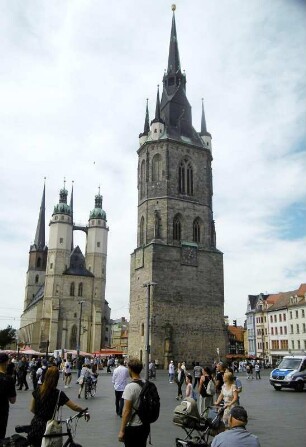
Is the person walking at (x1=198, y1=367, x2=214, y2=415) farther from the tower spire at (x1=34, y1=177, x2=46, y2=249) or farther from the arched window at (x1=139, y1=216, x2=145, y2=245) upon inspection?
the tower spire at (x1=34, y1=177, x2=46, y2=249)

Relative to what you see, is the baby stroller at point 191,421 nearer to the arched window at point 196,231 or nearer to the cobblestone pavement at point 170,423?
the cobblestone pavement at point 170,423

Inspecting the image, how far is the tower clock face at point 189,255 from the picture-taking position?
160 ft

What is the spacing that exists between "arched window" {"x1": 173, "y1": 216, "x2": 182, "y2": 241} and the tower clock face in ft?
5.66

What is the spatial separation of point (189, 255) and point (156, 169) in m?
10.6

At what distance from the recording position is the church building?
74812 mm

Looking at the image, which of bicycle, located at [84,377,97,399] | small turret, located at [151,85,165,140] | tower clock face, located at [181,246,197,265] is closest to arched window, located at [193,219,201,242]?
tower clock face, located at [181,246,197,265]

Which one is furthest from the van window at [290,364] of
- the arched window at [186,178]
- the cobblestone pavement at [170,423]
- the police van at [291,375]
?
the arched window at [186,178]

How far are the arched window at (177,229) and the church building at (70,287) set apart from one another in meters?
26.5

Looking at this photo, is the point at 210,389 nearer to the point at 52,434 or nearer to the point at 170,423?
the point at 170,423

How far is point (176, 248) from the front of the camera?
48.7m

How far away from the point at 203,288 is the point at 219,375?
3633 centimetres

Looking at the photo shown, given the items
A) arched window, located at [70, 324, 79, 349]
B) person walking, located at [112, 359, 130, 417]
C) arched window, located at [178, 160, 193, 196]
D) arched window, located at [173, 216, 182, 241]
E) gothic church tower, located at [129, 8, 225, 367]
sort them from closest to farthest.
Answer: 1. person walking, located at [112, 359, 130, 417]
2. gothic church tower, located at [129, 8, 225, 367]
3. arched window, located at [173, 216, 182, 241]
4. arched window, located at [178, 160, 193, 196]
5. arched window, located at [70, 324, 79, 349]

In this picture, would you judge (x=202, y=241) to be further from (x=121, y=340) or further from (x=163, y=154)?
(x=121, y=340)

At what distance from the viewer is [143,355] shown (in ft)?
149
